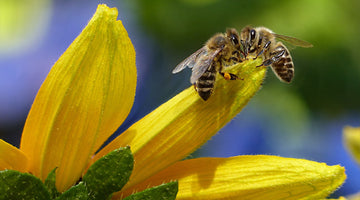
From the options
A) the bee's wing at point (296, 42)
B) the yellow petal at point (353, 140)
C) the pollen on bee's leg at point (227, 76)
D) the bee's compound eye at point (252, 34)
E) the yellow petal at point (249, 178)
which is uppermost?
the bee's compound eye at point (252, 34)

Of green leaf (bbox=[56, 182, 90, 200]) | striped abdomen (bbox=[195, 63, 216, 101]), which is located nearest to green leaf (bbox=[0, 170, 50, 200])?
green leaf (bbox=[56, 182, 90, 200])

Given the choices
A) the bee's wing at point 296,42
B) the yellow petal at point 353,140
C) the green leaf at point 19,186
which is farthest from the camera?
the yellow petal at point 353,140

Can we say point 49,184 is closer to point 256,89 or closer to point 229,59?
point 256,89

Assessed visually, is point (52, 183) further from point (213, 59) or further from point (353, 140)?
point (353, 140)

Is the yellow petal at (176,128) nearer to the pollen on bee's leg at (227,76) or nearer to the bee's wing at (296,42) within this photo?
the pollen on bee's leg at (227,76)

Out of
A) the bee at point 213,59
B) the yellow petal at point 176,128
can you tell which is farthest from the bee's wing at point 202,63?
the yellow petal at point 176,128

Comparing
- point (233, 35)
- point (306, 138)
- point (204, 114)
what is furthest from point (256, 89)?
point (306, 138)
